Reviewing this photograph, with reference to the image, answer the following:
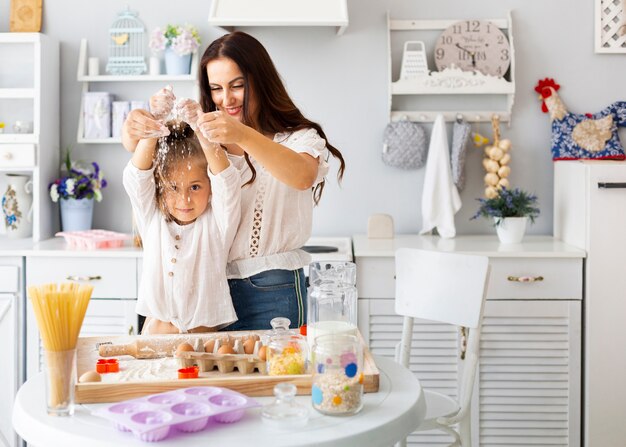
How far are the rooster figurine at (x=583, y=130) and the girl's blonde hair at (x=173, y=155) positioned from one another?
1995mm

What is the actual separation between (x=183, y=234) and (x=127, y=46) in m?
1.89

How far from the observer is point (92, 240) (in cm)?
317

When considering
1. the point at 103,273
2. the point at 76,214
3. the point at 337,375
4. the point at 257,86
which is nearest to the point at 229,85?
the point at 257,86

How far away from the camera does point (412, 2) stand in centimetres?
349

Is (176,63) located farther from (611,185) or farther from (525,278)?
(611,185)

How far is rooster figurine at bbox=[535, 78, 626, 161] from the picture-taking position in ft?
11.1

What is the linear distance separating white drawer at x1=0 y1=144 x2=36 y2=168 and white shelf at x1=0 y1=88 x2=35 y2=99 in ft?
0.66

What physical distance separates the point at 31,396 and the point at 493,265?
6.37 ft

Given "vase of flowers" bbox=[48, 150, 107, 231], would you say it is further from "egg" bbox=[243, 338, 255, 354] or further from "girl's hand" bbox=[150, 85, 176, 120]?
"egg" bbox=[243, 338, 255, 354]

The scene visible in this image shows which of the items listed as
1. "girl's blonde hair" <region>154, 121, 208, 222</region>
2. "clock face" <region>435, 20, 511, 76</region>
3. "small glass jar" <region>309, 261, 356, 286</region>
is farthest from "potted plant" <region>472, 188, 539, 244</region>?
"girl's blonde hair" <region>154, 121, 208, 222</region>

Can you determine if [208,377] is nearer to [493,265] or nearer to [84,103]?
[493,265]

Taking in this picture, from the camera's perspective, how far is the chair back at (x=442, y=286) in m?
2.33

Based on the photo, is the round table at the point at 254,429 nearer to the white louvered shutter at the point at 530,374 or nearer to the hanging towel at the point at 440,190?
the white louvered shutter at the point at 530,374

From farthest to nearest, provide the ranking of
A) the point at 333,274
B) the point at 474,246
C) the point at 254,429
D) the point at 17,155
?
1. the point at 17,155
2. the point at 474,246
3. the point at 333,274
4. the point at 254,429
